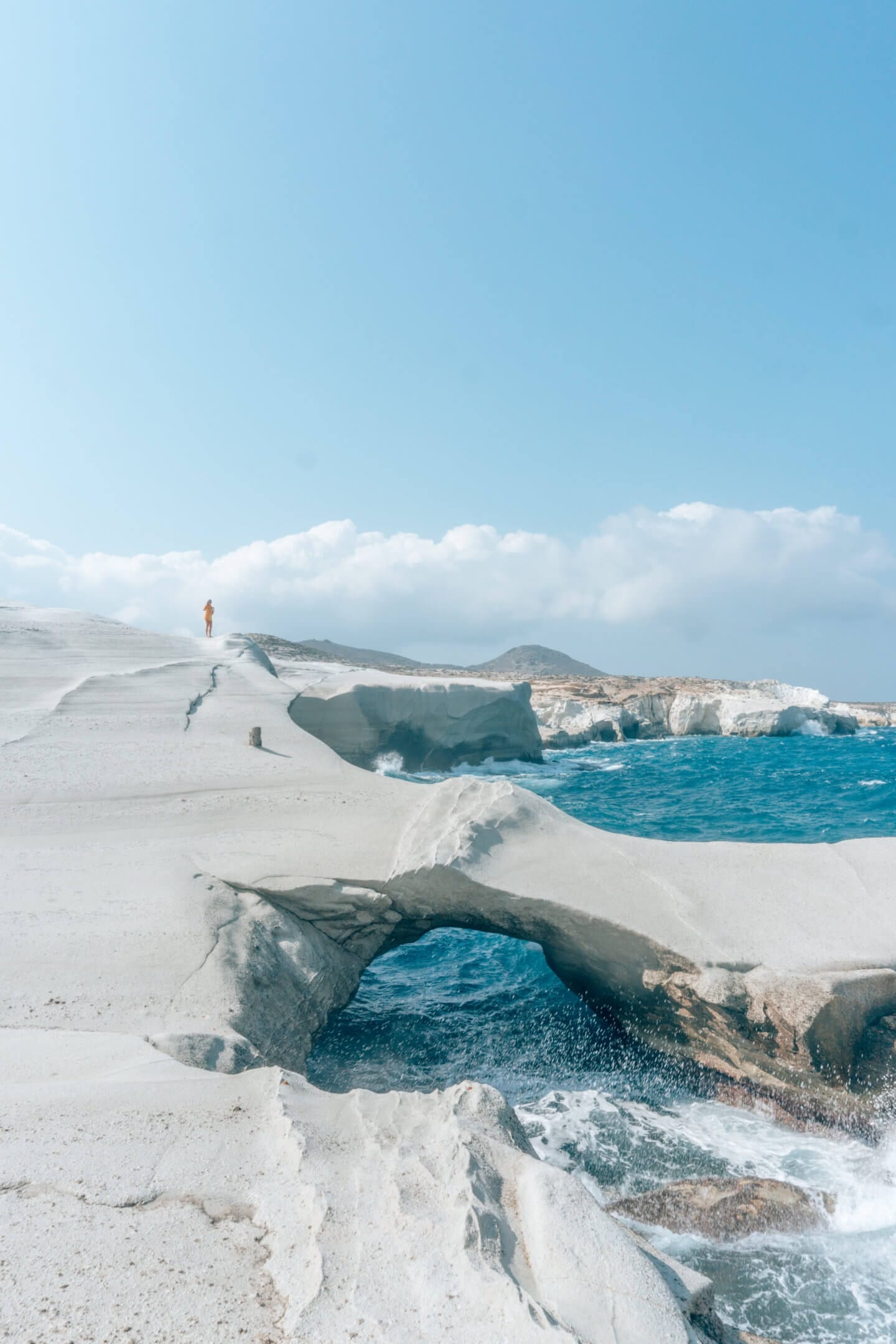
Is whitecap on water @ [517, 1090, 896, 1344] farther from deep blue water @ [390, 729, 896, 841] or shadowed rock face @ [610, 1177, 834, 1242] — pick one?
deep blue water @ [390, 729, 896, 841]

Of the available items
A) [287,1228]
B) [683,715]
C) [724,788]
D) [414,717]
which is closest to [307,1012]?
[287,1228]

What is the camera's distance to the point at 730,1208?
510 centimetres

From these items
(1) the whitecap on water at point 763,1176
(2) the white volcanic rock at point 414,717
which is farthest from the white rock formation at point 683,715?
(1) the whitecap on water at point 763,1176

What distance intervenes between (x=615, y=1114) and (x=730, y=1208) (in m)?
1.50

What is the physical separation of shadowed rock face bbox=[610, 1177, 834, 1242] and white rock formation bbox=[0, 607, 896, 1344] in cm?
104

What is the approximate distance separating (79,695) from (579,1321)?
14076 mm

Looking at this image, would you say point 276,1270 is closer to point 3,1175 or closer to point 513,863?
point 3,1175

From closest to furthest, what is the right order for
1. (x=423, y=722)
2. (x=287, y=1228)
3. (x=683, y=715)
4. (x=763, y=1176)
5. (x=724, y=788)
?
(x=287, y=1228) → (x=763, y=1176) → (x=724, y=788) → (x=423, y=722) → (x=683, y=715)

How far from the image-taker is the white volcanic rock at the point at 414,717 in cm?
2353

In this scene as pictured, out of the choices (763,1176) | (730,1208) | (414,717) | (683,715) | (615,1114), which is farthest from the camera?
(683,715)

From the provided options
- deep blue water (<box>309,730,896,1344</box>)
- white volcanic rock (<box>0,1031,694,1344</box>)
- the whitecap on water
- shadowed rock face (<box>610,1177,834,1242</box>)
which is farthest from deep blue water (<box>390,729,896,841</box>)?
white volcanic rock (<box>0,1031,694,1344</box>)

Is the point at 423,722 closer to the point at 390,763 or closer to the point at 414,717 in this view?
the point at 414,717

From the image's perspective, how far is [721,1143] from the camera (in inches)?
234

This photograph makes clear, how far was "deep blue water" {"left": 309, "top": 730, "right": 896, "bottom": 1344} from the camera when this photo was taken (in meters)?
4.51
